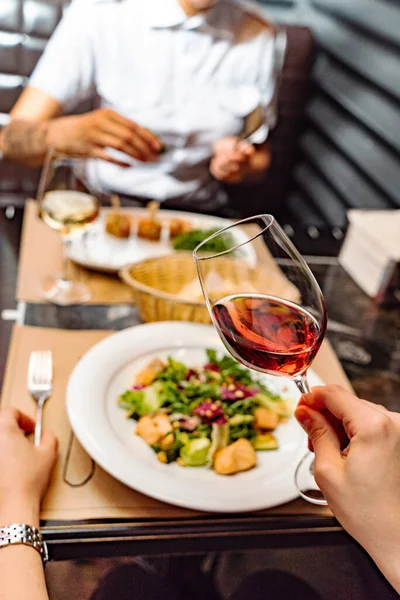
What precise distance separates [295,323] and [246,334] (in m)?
0.07

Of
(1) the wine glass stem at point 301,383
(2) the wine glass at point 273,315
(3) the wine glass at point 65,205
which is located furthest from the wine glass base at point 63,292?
(1) the wine glass stem at point 301,383

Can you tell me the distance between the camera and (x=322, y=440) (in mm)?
509

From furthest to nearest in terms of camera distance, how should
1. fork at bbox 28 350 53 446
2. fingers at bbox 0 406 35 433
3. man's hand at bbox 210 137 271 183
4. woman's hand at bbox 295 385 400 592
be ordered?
man's hand at bbox 210 137 271 183 → fork at bbox 28 350 53 446 → fingers at bbox 0 406 35 433 → woman's hand at bbox 295 385 400 592

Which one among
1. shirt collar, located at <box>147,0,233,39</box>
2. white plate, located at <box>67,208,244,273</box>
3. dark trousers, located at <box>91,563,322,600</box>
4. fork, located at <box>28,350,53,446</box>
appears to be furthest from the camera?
shirt collar, located at <box>147,0,233,39</box>

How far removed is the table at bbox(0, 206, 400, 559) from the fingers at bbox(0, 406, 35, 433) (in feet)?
0.44

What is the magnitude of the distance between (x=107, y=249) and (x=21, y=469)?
0.67 metres

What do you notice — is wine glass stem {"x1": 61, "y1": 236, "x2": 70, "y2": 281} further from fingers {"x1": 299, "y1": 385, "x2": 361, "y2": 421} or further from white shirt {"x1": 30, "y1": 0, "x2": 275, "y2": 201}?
white shirt {"x1": 30, "y1": 0, "x2": 275, "y2": 201}

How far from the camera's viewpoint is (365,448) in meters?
0.46

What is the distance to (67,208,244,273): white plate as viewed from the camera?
113cm

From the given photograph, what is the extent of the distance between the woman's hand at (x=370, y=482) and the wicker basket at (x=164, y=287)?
438mm

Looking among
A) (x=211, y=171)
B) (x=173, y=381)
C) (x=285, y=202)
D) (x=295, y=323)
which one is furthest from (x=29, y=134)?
(x=295, y=323)

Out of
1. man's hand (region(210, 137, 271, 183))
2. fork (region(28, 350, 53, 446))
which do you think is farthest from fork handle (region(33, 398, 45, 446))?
man's hand (region(210, 137, 271, 183))

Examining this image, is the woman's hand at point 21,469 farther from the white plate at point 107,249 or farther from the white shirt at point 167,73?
the white shirt at point 167,73

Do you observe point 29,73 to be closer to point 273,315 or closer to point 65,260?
point 65,260
